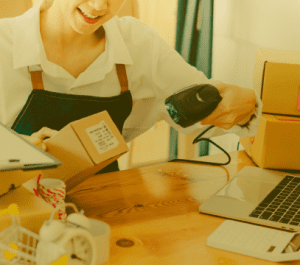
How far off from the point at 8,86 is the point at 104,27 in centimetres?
38

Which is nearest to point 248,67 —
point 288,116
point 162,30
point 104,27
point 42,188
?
point 162,30

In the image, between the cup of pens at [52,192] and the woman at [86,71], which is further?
the woman at [86,71]

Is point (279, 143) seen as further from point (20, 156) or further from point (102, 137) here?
point (20, 156)

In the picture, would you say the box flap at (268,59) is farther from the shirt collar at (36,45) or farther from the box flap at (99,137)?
the box flap at (99,137)

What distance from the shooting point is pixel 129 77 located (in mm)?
1358

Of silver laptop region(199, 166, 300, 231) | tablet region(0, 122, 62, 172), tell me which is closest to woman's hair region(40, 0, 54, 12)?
tablet region(0, 122, 62, 172)

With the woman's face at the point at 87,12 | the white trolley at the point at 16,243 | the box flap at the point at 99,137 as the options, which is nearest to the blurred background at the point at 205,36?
the woman's face at the point at 87,12

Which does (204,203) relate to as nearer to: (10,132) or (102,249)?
(102,249)

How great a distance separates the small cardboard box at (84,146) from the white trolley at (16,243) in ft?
0.73

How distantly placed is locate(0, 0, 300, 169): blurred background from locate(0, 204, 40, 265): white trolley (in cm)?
141

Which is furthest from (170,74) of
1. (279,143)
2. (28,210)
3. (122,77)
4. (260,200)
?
(28,210)

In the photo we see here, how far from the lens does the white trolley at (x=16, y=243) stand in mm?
511

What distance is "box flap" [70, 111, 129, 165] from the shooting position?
31.6 inches

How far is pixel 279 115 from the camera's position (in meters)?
1.26
